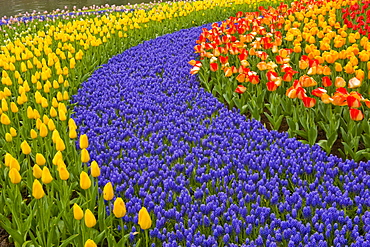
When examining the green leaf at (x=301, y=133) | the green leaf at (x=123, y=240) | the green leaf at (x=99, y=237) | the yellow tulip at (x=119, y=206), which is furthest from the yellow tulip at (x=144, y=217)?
the green leaf at (x=301, y=133)

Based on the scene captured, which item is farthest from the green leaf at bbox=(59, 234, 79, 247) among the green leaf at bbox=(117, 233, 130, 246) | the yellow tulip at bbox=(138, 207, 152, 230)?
the yellow tulip at bbox=(138, 207, 152, 230)

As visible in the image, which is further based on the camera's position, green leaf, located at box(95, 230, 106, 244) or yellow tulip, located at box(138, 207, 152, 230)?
green leaf, located at box(95, 230, 106, 244)

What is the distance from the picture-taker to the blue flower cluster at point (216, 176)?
3.07m

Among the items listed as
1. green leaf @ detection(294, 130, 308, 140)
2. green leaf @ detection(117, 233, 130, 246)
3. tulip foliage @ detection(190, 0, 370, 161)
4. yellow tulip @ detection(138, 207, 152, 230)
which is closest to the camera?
yellow tulip @ detection(138, 207, 152, 230)

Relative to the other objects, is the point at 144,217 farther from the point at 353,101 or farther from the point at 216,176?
the point at 353,101

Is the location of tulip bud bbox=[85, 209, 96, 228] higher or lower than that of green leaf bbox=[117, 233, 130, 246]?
higher

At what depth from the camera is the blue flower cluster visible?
3.07m

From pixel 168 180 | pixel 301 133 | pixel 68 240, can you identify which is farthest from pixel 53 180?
pixel 301 133

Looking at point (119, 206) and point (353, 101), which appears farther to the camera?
point (353, 101)

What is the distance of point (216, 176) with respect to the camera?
151 inches

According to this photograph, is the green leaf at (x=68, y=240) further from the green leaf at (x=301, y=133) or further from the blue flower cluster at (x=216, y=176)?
the green leaf at (x=301, y=133)

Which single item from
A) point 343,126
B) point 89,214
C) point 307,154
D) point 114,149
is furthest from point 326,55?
point 89,214

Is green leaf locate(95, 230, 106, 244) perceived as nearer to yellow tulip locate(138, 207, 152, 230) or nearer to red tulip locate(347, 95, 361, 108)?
yellow tulip locate(138, 207, 152, 230)

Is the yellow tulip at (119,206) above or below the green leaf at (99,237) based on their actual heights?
above
